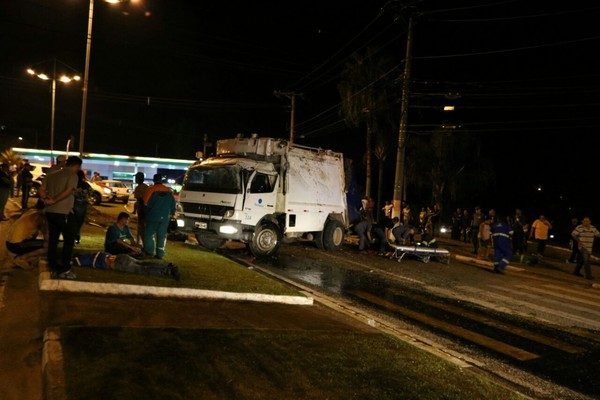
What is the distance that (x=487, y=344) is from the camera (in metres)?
7.62

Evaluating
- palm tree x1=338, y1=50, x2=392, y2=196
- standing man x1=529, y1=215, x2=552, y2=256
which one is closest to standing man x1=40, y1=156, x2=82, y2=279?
standing man x1=529, y1=215, x2=552, y2=256

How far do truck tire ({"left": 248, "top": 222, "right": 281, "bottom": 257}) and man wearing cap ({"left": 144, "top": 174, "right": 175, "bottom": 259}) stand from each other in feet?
13.9

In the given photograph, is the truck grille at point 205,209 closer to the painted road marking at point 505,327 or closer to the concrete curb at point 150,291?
the painted road marking at point 505,327

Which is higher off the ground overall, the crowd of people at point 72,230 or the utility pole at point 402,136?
the utility pole at point 402,136

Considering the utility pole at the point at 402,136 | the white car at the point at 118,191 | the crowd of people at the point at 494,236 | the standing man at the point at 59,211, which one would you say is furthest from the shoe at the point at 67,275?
the white car at the point at 118,191

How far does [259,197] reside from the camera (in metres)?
14.5

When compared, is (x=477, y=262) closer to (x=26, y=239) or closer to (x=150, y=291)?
(x=150, y=291)

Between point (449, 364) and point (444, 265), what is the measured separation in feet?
34.0

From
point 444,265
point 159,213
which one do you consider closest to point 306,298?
point 159,213

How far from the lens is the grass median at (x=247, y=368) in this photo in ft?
13.9

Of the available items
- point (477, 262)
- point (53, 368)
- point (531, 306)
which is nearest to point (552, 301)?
point (531, 306)

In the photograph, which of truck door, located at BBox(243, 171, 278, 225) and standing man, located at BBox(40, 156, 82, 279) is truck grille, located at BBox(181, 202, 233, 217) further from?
standing man, located at BBox(40, 156, 82, 279)

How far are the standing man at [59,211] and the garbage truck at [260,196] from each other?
6.75 meters

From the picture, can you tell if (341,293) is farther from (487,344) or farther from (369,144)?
(369,144)
